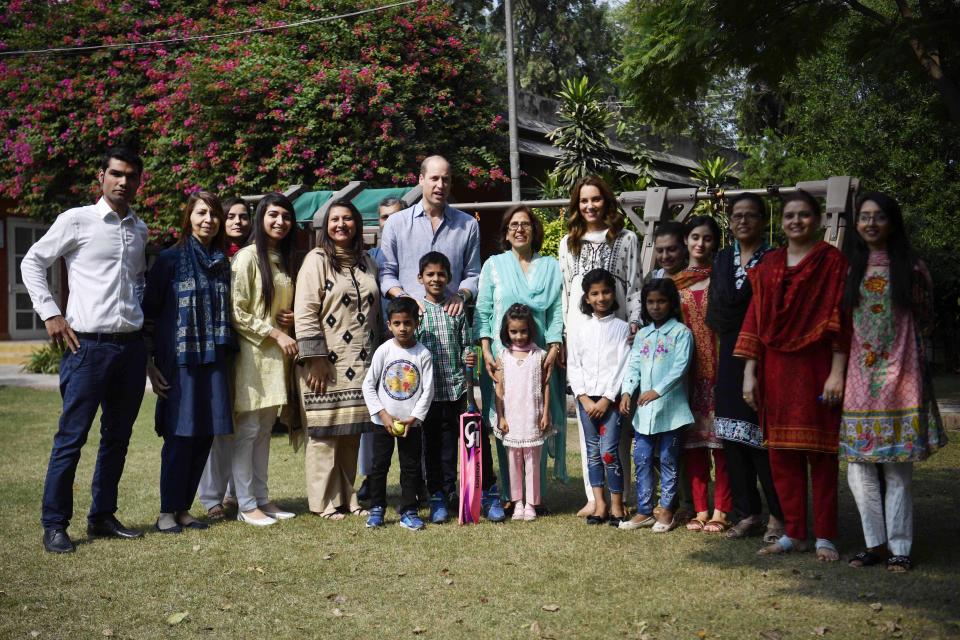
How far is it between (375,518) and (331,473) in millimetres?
488

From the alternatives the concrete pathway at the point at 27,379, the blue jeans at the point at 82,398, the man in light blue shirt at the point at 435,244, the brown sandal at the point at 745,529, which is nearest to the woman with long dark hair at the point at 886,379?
the brown sandal at the point at 745,529

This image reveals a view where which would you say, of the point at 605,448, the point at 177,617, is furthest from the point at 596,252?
the point at 177,617

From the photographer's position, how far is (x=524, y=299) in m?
6.20

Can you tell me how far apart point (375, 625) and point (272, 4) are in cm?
1459

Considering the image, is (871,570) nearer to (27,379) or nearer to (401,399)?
(401,399)

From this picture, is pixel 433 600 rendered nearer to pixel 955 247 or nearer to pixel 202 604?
pixel 202 604

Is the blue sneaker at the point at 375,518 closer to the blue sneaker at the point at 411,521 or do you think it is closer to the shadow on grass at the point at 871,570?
the blue sneaker at the point at 411,521

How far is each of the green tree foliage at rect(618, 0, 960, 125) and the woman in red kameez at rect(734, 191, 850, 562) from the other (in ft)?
4.64

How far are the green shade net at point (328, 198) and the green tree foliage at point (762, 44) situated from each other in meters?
3.06

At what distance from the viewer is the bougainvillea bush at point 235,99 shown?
15.3 meters

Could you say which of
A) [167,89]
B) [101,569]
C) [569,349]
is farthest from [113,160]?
[167,89]

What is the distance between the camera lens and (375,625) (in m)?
4.14

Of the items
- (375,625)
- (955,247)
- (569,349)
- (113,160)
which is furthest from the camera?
(955,247)

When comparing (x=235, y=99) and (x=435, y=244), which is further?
(x=235, y=99)
